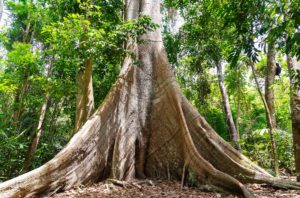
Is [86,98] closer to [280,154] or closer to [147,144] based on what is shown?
[147,144]

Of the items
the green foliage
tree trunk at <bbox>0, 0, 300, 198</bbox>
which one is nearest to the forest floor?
tree trunk at <bbox>0, 0, 300, 198</bbox>

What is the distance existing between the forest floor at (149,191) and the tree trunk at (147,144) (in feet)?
0.43

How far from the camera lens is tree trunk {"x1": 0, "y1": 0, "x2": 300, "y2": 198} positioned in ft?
13.9

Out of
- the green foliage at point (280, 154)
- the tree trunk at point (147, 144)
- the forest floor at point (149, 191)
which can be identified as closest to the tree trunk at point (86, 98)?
the tree trunk at point (147, 144)

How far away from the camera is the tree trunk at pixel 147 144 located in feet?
13.9

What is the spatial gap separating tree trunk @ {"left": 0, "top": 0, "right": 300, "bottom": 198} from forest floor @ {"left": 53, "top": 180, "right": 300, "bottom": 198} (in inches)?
5.2

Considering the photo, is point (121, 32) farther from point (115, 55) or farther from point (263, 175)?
point (263, 175)

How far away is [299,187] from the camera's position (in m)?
4.07

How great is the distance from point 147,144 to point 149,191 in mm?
1360

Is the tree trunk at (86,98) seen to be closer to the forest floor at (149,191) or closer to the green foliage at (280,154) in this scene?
the forest floor at (149,191)

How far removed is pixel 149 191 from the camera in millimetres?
4355

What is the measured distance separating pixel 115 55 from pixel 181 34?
479cm

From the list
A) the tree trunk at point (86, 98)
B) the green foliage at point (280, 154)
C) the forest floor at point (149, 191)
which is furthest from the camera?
the green foliage at point (280, 154)

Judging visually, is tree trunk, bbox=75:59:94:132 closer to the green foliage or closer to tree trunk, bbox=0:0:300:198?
tree trunk, bbox=0:0:300:198
